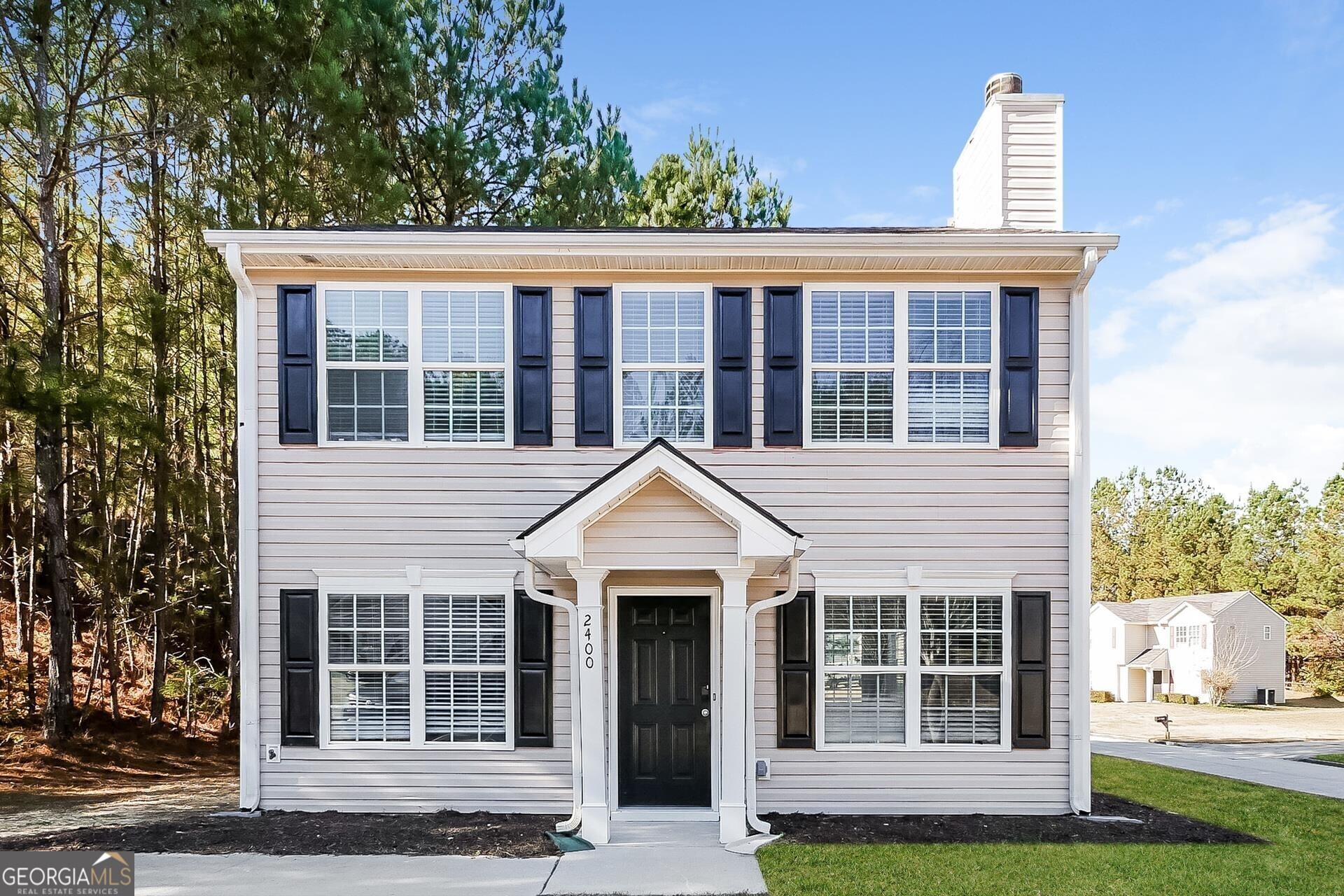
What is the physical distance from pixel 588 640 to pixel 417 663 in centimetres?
175

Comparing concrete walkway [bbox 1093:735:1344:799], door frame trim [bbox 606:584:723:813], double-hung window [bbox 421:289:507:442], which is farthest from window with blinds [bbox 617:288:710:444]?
concrete walkway [bbox 1093:735:1344:799]

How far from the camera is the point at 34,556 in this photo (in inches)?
431

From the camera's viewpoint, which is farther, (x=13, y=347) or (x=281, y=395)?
(x=13, y=347)

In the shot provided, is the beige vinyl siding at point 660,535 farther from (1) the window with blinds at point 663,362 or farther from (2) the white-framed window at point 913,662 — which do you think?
(2) the white-framed window at point 913,662

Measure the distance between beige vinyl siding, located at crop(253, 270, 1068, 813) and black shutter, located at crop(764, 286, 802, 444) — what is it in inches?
4.2

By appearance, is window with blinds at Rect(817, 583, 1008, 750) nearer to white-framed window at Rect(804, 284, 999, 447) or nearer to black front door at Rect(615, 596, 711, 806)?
black front door at Rect(615, 596, 711, 806)

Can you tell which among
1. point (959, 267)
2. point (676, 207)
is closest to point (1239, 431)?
point (676, 207)

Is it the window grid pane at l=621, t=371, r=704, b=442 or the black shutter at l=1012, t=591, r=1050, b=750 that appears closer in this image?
the black shutter at l=1012, t=591, r=1050, b=750

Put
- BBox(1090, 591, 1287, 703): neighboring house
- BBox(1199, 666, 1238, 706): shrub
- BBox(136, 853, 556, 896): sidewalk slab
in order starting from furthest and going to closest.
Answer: BBox(1090, 591, 1287, 703): neighboring house, BBox(1199, 666, 1238, 706): shrub, BBox(136, 853, 556, 896): sidewalk slab

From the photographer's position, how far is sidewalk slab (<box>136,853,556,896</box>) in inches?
191

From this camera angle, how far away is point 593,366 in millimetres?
6727

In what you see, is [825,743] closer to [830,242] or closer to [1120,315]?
[830,242]

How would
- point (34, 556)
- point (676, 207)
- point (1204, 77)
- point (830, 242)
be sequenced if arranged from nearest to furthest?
point (830, 242) → point (34, 556) → point (1204, 77) → point (676, 207)

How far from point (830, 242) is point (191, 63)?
8375 mm
